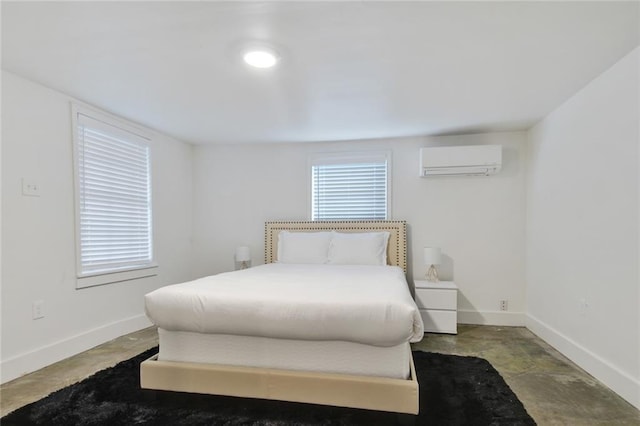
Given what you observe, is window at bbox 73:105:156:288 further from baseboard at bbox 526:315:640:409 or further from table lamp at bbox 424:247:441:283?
baseboard at bbox 526:315:640:409

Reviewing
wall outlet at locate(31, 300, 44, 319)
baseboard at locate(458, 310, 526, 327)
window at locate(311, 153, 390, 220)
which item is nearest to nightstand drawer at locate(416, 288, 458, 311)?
baseboard at locate(458, 310, 526, 327)

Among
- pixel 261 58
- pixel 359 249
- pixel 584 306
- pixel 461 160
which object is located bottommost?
pixel 584 306

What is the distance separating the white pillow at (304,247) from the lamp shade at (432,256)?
1.16 meters

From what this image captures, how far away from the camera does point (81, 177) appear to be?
10.1 ft

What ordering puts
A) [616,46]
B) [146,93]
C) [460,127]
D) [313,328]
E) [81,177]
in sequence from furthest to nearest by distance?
[460,127] → [81,177] → [146,93] → [616,46] → [313,328]

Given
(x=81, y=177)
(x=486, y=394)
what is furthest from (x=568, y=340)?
(x=81, y=177)

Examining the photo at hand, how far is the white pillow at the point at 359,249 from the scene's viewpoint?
3.89 meters

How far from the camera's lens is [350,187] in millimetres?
4516

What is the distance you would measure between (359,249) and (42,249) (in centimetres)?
294

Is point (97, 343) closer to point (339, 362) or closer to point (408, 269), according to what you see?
point (339, 362)

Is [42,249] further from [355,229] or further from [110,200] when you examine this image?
[355,229]

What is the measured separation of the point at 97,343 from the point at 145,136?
87.8 inches

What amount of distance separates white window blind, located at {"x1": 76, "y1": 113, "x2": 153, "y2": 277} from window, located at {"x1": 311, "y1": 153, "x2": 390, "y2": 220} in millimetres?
2080

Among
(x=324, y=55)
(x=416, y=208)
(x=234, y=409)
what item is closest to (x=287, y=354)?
(x=234, y=409)
